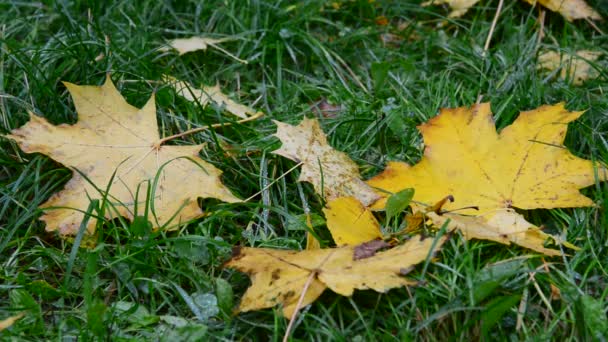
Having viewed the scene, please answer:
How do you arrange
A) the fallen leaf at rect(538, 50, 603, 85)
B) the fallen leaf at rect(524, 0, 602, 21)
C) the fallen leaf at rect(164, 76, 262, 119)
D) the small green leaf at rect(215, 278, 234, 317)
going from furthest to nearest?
the fallen leaf at rect(524, 0, 602, 21), the fallen leaf at rect(538, 50, 603, 85), the fallen leaf at rect(164, 76, 262, 119), the small green leaf at rect(215, 278, 234, 317)

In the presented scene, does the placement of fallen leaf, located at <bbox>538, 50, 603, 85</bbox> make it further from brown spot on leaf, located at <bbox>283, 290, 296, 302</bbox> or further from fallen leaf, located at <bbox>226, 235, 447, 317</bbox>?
brown spot on leaf, located at <bbox>283, 290, 296, 302</bbox>

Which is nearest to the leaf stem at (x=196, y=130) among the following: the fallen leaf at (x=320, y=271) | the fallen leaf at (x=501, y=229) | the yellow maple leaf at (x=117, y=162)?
the yellow maple leaf at (x=117, y=162)

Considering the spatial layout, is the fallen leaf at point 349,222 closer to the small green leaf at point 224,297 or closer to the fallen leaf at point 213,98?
the small green leaf at point 224,297

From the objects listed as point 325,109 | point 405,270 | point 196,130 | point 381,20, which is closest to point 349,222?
point 405,270

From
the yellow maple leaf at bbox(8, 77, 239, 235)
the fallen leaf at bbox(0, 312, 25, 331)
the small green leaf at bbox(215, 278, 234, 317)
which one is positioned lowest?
the fallen leaf at bbox(0, 312, 25, 331)

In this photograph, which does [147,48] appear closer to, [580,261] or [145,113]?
[145,113]

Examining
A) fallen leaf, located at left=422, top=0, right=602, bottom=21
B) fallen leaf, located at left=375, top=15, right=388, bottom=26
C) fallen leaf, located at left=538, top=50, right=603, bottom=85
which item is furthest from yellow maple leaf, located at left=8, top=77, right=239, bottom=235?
fallen leaf, located at left=422, top=0, right=602, bottom=21

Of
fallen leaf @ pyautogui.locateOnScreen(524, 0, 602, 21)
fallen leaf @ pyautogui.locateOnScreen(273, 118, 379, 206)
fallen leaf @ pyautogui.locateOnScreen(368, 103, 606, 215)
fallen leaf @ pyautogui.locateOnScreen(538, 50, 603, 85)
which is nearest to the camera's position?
fallen leaf @ pyautogui.locateOnScreen(368, 103, 606, 215)
